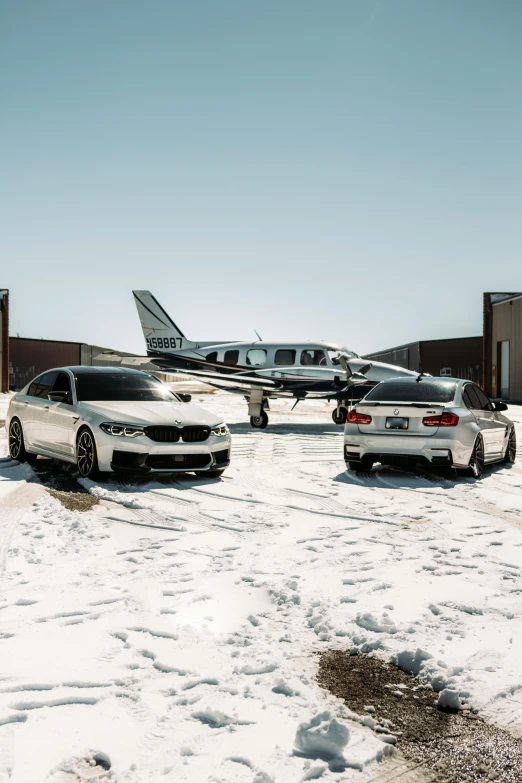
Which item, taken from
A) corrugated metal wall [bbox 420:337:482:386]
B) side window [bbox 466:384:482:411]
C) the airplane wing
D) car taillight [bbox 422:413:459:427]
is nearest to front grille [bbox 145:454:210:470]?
car taillight [bbox 422:413:459:427]

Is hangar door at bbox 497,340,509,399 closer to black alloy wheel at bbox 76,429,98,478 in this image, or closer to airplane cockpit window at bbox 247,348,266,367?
airplane cockpit window at bbox 247,348,266,367

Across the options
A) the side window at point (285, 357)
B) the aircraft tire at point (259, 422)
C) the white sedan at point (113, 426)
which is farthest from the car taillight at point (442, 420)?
the side window at point (285, 357)

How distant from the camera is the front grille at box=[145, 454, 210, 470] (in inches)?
388

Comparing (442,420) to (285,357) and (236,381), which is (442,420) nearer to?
(236,381)

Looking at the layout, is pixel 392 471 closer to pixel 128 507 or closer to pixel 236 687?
pixel 128 507

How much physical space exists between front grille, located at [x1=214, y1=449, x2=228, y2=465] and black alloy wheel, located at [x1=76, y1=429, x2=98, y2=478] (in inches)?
67.6

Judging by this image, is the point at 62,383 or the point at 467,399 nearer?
the point at 467,399

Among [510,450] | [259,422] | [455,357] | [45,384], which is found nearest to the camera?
[45,384]

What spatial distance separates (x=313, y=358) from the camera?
23.5 metres

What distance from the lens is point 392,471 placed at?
464 inches

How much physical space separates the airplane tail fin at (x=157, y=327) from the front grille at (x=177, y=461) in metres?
21.5

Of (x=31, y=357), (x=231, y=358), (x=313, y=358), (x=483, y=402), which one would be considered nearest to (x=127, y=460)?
(x=483, y=402)

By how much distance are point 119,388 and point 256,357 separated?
13.5 m

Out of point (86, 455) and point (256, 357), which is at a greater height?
point (256, 357)
